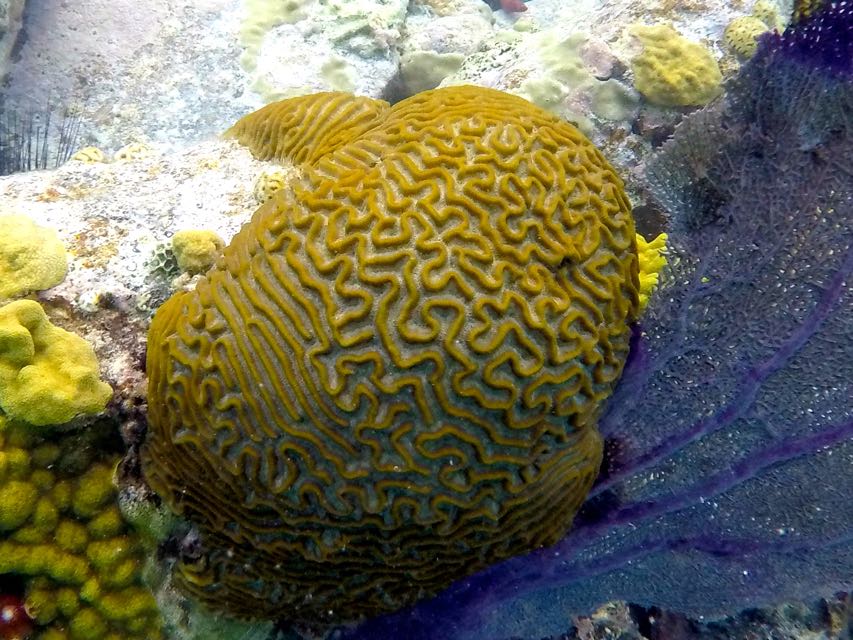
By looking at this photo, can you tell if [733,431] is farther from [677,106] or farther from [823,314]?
[677,106]

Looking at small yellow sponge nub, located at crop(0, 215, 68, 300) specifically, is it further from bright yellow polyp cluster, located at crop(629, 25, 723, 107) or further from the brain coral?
bright yellow polyp cluster, located at crop(629, 25, 723, 107)

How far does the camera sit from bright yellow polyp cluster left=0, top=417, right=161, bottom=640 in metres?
2.81

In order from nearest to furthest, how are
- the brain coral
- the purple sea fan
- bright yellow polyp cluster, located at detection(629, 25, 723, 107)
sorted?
the brain coral < the purple sea fan < bright yellow polyp cluster, located at detection(629, 25, 723, 107)

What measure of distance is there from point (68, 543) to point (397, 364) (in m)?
1.98

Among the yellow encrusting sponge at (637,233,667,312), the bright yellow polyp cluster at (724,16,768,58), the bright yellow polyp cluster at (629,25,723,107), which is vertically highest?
the bright yellow polyp cluster at (724,16,768,58)

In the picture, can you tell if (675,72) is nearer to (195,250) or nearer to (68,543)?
(195,250)

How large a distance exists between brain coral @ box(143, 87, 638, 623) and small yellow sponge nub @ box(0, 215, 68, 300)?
68 centimetres

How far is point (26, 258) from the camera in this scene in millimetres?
3033

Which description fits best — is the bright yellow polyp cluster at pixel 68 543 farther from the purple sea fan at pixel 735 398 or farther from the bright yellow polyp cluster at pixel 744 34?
the bright yellow polyp cluster at pixel 744 34

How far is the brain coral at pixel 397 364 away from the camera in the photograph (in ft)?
8.46

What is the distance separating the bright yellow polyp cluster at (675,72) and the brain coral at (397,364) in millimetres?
2531

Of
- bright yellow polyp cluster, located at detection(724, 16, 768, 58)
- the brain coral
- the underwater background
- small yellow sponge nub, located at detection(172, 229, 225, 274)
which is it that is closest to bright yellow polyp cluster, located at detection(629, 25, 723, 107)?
bright yellow polyp cluster, located at detection(724, 16, 768, 58)

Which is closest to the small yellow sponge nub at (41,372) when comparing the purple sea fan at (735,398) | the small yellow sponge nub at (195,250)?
the small yellow sponge nub at (195,250)

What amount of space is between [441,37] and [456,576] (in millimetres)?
6817
